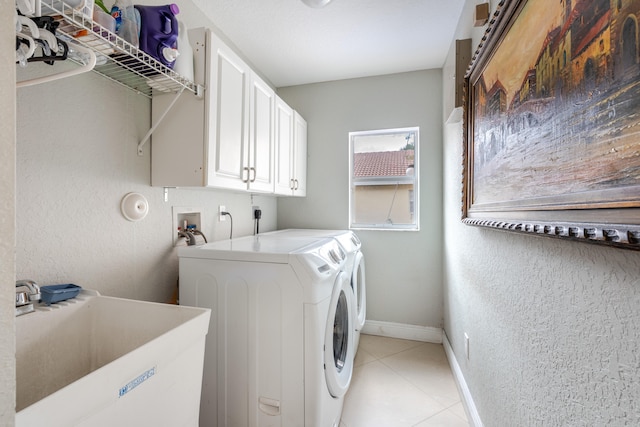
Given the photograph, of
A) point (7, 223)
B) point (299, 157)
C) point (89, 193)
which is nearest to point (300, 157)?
point (299, 157)

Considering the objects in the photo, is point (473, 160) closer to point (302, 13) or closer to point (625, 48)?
point (625, 48)

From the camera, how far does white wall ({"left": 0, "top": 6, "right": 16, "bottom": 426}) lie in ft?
1.20

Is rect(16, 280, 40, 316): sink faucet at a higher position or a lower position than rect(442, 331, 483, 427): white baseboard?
higher

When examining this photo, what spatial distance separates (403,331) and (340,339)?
1246mm

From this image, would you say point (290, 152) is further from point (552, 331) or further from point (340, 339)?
point (552, 331)

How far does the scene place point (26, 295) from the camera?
0.85m

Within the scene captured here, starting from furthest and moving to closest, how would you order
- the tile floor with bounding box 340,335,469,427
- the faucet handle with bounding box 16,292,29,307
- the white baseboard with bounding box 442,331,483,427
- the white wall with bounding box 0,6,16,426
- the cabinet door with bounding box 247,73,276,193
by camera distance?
the cabinet door with bounding box 247,73,276,193
the tile floor with bounding box 340,335,469,427
the white baseboard with bounding box 442,331,483,427
the faucet handle with bounding box 16,292,29,307
the white wall with bounding box 0,6,16,426

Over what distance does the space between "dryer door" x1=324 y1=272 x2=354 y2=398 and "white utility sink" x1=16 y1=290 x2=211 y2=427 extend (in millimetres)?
614

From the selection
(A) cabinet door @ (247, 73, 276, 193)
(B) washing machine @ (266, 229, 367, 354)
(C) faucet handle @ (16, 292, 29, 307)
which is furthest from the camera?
(B) washing machine @ (266, 229, 367, 354)

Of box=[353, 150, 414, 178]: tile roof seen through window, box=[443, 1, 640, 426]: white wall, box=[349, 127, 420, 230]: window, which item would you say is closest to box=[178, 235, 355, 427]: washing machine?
box=[443, 1, 640, 426]: white wall

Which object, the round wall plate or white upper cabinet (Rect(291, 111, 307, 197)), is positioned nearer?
the round wall plate

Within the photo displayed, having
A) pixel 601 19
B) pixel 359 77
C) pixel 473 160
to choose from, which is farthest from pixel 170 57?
pixel 359 77

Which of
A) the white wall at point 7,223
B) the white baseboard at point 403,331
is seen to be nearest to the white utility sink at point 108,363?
the white wall at point 7,223

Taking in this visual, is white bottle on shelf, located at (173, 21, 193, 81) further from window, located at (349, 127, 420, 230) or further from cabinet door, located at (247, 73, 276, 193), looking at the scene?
window, located at (349, 127, 420, 230)
